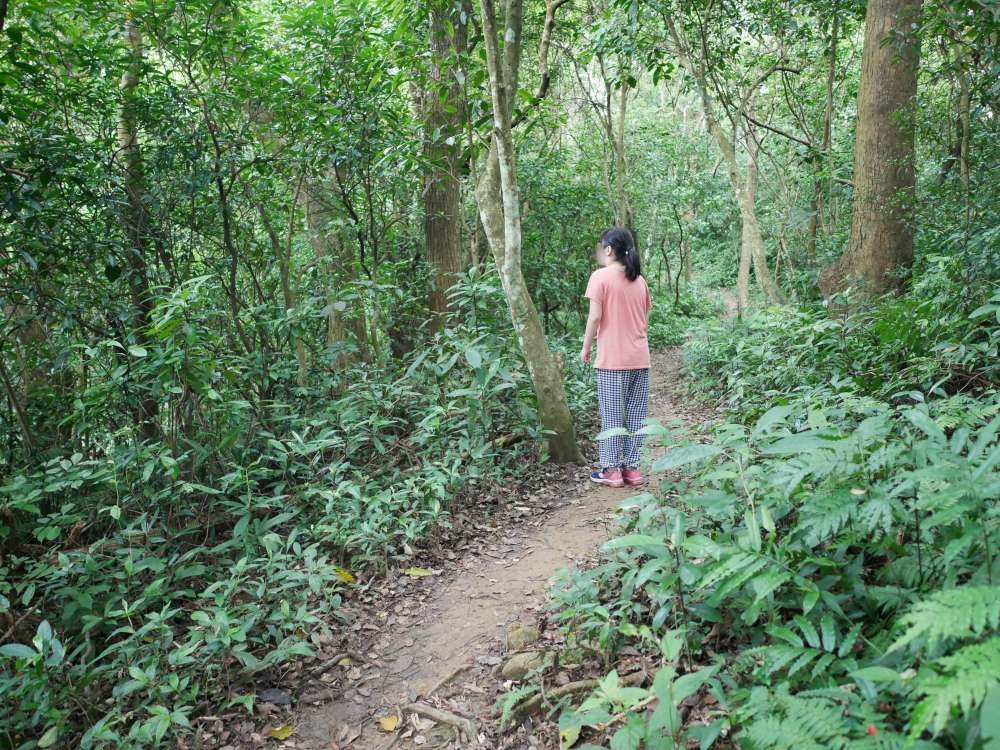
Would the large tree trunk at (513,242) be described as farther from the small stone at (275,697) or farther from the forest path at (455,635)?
the small stone at (275,697)

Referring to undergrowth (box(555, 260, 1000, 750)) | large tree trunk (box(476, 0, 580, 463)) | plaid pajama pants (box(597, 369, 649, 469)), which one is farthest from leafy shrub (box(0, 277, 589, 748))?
undergrowth (box(555, 260, 1000, 750))

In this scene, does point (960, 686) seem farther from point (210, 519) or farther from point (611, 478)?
point (210, 519)

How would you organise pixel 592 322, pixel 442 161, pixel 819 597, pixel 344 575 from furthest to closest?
pixel 442 161 < pixel 592 322 < pixel 344 575 < pixel 819 597

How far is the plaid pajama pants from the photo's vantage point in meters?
5.54

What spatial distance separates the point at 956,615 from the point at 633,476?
4.07 m

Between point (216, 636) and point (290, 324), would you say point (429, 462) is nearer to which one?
point (290, 324)

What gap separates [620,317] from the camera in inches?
214

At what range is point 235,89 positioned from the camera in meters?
6.69

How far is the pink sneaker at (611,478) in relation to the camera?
18.5ft

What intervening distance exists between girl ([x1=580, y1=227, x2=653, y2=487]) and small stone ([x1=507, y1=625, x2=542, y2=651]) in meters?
2.31

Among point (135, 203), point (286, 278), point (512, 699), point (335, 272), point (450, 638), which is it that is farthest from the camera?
point (335, 272)

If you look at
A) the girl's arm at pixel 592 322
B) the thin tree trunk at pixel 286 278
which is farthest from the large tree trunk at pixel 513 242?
the thin tree trunk at pixel 286 278

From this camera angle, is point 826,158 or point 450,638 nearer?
point 450,638

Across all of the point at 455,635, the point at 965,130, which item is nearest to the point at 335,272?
the point at 455,635
